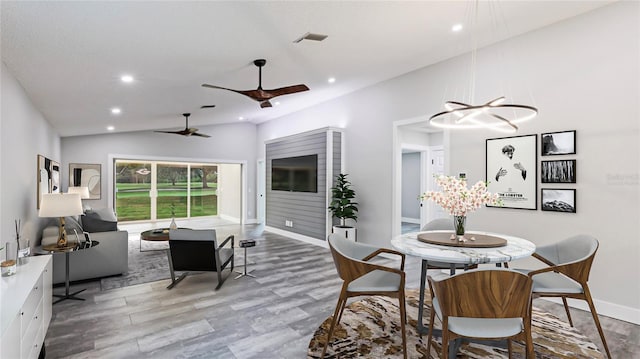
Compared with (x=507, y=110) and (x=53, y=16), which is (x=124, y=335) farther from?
(x=507, y=110)

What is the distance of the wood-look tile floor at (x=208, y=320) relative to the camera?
2713mm

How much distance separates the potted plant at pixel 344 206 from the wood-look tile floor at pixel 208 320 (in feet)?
4.73

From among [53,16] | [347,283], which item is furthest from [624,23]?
[53,16]

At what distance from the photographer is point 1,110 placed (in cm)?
300

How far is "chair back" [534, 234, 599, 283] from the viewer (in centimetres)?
255

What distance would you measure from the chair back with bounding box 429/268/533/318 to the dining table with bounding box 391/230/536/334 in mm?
378

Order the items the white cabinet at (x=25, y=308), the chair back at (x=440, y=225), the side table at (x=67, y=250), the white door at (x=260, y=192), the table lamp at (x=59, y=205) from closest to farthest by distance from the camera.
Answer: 1. the white cabinet at (x=25, y=308)
2. the table lamp at (x=59, y=205)
3. the side table at (x=67, y=250)
4. the chair back at (x=440, y=225)
5. the white door at (x=260, y=192)

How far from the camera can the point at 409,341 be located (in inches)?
111

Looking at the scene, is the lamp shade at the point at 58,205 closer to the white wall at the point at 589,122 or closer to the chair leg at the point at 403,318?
the chair leg at the point at 403,318

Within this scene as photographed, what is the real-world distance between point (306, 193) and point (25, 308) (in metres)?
5.76

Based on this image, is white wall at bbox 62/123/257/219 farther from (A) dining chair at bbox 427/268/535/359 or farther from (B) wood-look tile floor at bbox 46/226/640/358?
(A) dining chair at bbox 427/268/535/359

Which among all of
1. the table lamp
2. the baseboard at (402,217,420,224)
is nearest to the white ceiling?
the table lamp

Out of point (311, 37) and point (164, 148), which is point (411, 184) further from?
point (311, 37)

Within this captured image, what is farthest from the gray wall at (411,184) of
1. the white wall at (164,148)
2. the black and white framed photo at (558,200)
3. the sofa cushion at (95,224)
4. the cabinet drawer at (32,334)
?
the cabinet drawer at (32,334)
